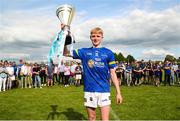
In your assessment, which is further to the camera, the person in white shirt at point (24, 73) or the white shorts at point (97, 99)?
the person in white shirt at point (24, 73)

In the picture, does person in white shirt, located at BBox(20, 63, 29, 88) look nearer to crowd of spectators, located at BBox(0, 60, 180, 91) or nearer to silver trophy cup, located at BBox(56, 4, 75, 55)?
crowd of spectators, located at BBox(0, 60, 180, 91)

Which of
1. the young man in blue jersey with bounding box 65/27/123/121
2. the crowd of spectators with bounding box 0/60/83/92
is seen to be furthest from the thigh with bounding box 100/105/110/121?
the crowd of spectators with bounding box 0/60/83/92

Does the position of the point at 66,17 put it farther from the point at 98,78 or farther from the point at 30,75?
the point at 30,75

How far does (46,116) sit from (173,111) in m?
4.41

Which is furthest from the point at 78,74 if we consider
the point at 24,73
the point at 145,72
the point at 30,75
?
the point at 145,72

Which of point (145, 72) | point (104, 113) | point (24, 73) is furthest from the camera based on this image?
point (145, 72)

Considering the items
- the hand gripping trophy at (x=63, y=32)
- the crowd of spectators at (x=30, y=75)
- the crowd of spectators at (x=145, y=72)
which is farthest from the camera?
the crowd of spectators at (x=145, y=72)

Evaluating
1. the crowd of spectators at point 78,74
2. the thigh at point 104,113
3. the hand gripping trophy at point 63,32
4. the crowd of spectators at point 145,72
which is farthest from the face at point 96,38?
the crowd of spectators at point 145,72

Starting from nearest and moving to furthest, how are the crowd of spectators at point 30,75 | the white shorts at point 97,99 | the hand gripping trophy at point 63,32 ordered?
the white shorts at point 97,99, the hand gripping trophy at point 63,32, the crowd of spectators at point 30,75

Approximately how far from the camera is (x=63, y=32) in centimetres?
639

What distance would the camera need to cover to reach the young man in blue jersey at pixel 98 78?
5898 mm

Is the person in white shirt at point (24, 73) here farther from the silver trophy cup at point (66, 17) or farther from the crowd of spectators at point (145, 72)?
the silver trophy cup at point (66, 17)

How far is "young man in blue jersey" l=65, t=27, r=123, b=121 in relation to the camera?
19.4 ft

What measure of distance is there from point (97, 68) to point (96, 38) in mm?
570
